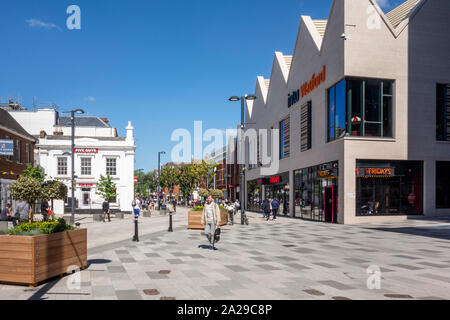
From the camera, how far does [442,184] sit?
26250mm

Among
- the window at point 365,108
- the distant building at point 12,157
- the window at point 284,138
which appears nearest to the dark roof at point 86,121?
the distant building at point 12,157

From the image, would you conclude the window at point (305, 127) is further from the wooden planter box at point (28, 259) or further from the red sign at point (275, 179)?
the wooden planter box at point (28, 259)

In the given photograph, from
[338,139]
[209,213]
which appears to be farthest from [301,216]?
[209,213]

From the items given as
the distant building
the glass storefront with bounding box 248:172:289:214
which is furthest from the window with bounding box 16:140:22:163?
the glass storefront with bounding box 248:172:289:214

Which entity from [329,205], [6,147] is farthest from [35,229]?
[6,147]

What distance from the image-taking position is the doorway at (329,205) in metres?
26.2

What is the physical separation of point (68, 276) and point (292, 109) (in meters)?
30.5

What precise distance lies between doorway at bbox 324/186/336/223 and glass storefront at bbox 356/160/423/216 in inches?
73.4

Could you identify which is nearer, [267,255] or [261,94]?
[267,255]

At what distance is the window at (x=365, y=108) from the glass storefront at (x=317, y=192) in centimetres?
280

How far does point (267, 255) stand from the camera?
38.8 ft

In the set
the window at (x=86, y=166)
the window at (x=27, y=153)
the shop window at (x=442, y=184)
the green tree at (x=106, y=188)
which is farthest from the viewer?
the window at (x=86, y=166)

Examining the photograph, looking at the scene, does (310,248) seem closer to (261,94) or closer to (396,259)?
(396,259)

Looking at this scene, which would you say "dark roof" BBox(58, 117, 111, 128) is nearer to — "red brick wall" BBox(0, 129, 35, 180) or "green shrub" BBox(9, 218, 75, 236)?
"red brick wall" BBox(0, 129, 35, 180)
